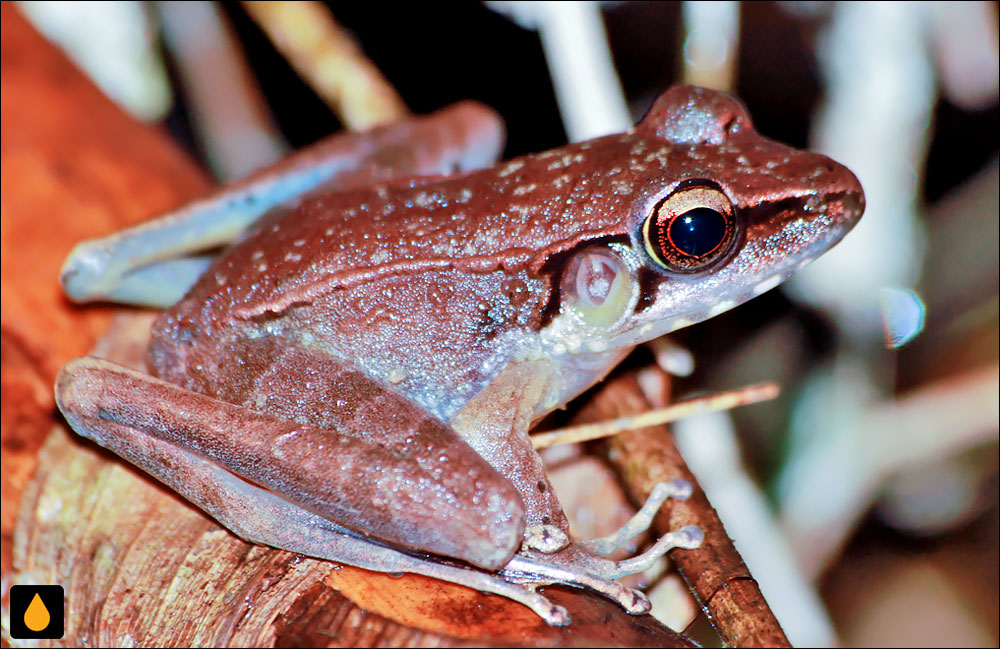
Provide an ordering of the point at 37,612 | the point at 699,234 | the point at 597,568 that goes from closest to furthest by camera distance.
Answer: the point at 597,568 < the point at 699,234 < the point at 37,612

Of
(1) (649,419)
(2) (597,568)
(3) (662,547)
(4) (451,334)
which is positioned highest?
(1) (649,419)

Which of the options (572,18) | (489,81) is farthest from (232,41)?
(572,18)

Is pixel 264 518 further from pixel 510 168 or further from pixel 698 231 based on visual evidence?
pixel 698 231

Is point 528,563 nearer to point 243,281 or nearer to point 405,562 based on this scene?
point 405,562

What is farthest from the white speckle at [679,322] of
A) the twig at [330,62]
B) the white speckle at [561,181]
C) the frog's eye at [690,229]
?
the twig at [330,62]

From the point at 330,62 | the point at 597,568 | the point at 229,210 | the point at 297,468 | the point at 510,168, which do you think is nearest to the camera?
the point at 297,468

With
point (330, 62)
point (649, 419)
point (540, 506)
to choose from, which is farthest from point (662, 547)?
point (330, 62)

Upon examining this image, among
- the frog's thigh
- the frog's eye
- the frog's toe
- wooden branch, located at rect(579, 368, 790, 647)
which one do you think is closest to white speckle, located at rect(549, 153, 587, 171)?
the frog's eye
